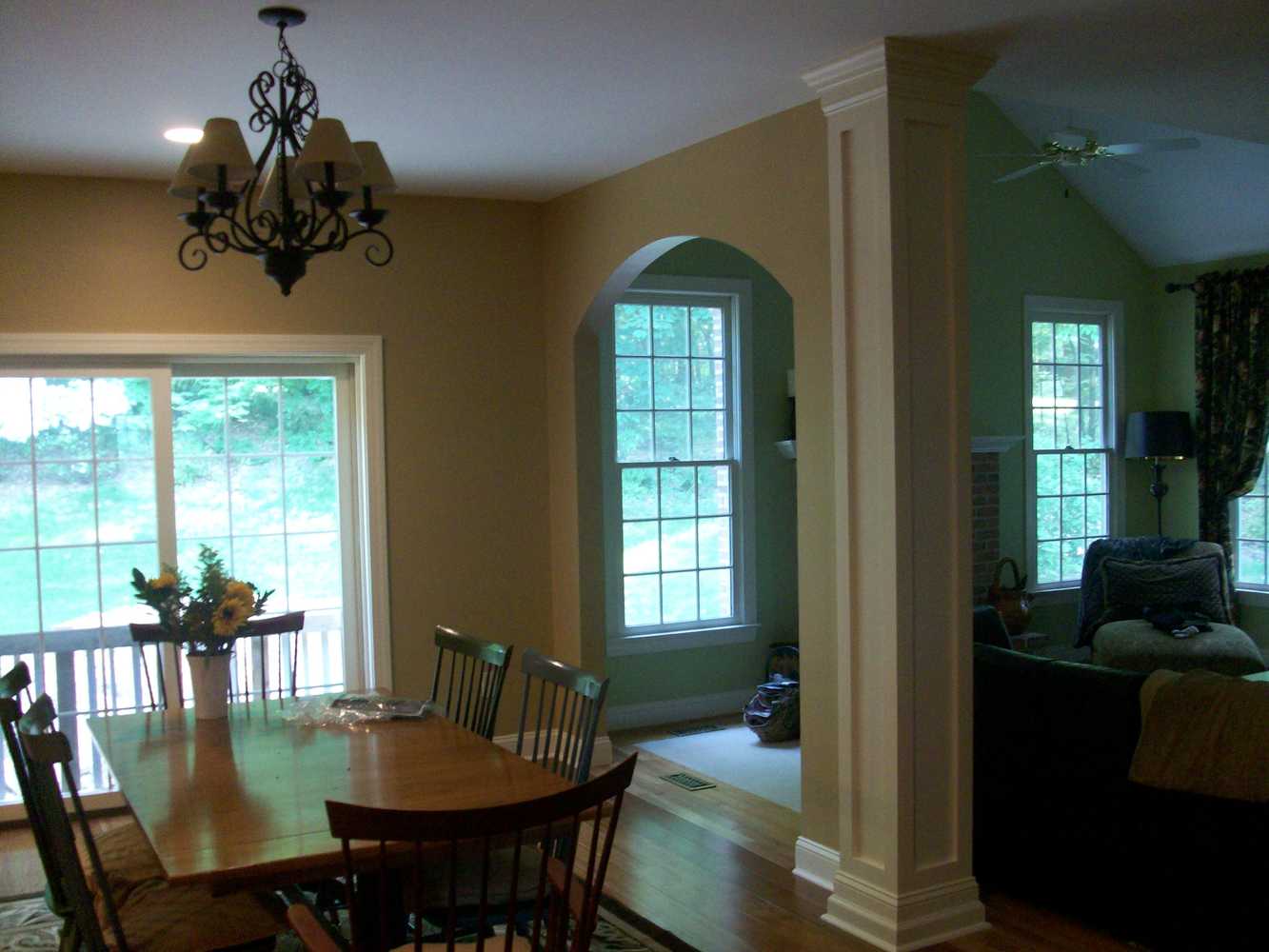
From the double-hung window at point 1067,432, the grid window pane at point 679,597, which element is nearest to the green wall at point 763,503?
the grid window pane at point 679,597

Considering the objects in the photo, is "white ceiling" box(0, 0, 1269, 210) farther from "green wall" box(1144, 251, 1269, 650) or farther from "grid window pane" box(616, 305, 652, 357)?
"green wall" box(1144, 251, 1269, 650)

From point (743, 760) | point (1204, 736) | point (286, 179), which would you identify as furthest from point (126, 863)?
point (743, 760)

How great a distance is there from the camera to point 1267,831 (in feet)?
10.4

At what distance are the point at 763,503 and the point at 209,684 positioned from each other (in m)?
3.96

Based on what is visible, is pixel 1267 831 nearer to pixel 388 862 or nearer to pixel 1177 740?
pixel 1177 740

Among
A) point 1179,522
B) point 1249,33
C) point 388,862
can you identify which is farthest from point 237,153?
point 1179,522

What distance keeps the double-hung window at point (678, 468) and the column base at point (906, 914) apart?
9.45ft

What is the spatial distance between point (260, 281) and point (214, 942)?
132 inches

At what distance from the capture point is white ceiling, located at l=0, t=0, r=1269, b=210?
316cm

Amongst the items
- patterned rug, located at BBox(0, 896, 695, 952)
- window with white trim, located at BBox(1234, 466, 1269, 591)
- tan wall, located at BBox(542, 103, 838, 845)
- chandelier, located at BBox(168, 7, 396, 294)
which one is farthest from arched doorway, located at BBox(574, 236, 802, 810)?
chandelier, located at BBox(168, 7, 396, 294)

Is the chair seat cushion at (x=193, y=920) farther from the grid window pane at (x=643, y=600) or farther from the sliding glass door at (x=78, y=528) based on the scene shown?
the grid window pane at (x=643, y=600)

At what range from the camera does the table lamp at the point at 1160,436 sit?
789 cm

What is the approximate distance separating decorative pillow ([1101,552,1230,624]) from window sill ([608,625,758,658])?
2.44m

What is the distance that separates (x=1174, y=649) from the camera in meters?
6.96
